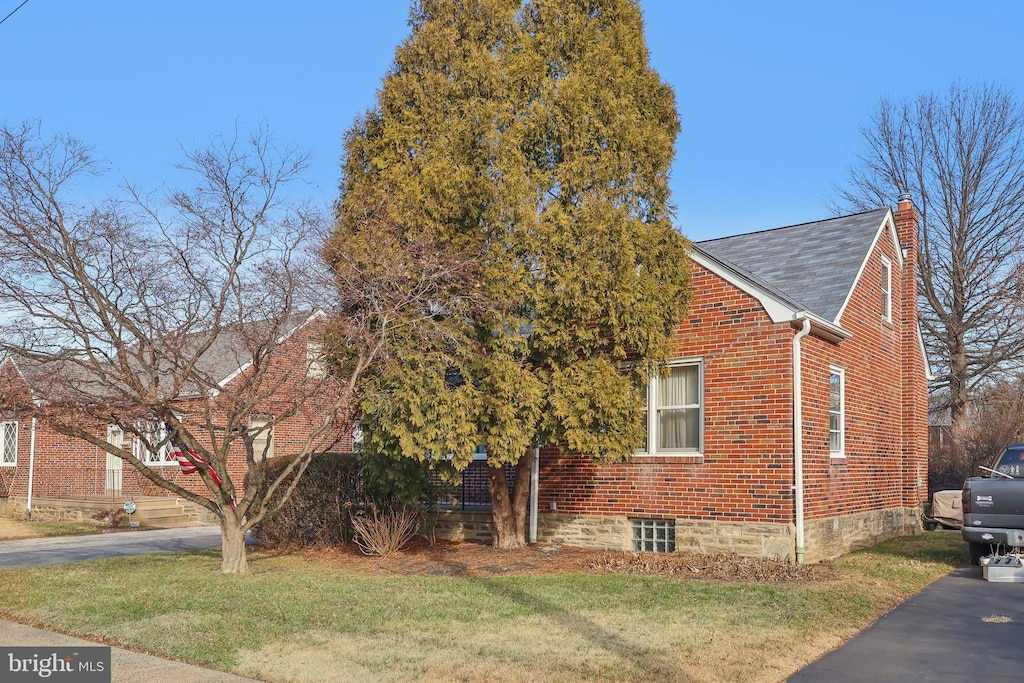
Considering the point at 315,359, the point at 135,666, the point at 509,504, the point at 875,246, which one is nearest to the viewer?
the point at 135,666

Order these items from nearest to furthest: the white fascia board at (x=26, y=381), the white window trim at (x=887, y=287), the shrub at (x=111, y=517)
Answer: the white fascia board at (x=26, y=381), the white window trim at (x=887, y=287), the shrub at (x=111, y=517)

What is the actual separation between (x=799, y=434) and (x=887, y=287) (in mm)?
6183

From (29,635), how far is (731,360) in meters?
9.58

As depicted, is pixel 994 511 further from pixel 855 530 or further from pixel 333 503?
pixel 333 503

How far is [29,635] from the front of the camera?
8086 mm

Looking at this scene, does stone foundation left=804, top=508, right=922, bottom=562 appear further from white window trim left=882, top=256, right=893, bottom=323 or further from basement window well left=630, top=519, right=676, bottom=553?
white window trim left=882, top=256, right=893, bottom=323

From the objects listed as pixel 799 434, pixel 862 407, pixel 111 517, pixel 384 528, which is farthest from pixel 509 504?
pixel 111 517

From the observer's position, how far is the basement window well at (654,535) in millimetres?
13422

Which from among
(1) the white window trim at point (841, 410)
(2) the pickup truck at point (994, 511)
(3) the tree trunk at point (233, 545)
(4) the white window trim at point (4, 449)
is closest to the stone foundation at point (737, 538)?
(1) the white window trim at point (841, 410)

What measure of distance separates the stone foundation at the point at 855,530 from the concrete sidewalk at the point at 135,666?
857cm

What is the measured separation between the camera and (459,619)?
856 cm

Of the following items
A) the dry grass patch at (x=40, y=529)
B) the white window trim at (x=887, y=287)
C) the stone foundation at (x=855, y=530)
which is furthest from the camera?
the dry grass patch at (x=40, y=529)

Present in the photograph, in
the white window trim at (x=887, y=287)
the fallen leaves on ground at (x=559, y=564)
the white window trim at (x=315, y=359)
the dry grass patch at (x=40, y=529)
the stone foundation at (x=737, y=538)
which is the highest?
the white window trim at (x=887, y=287)

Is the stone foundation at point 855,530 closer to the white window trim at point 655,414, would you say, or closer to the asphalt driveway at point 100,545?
the white window trim at point 655,414
